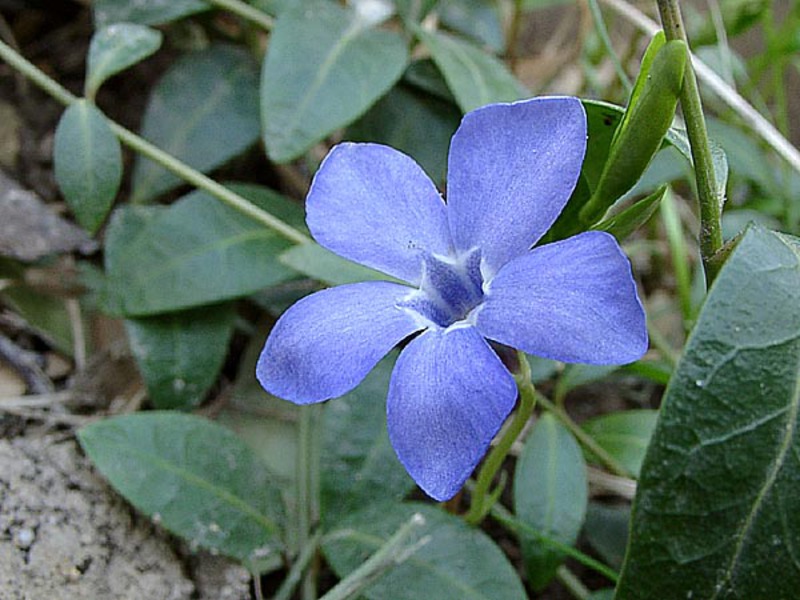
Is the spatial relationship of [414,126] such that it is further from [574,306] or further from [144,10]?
[574,306]

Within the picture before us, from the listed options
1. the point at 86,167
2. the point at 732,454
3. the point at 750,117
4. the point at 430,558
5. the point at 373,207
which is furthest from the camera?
the point at 750,117

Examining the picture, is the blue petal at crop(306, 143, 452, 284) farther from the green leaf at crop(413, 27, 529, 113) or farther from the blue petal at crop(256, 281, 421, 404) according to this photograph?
the green leaf at crop(413, 27, 529, 113)

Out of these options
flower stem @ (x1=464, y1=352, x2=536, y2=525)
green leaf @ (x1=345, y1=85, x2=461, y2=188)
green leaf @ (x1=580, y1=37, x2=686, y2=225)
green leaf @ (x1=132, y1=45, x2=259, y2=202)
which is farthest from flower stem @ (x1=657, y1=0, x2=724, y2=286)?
green leaf @ (x1=132, y1=45, x2=259, y2=202)

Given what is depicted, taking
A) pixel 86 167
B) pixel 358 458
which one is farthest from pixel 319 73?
pixel 358 458

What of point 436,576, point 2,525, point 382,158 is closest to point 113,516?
point 2,525

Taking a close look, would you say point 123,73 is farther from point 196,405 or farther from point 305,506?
point 305,506
